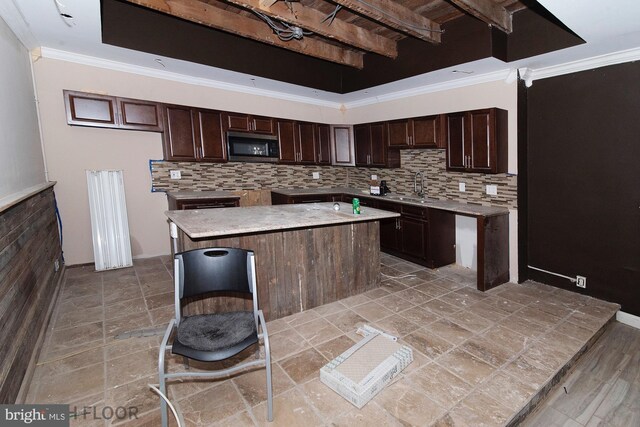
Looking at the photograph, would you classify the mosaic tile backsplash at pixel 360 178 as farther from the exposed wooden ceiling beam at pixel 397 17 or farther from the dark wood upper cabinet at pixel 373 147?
the exposed wooden ceiling beam at pixel 397 17

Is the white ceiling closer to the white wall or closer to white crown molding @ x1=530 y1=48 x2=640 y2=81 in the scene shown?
white crown molding @ x1=530 y1=48 x2=640 y2=81

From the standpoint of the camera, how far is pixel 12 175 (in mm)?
2500

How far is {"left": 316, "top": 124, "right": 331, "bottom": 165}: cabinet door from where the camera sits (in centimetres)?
579

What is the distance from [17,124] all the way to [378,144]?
14.4ft

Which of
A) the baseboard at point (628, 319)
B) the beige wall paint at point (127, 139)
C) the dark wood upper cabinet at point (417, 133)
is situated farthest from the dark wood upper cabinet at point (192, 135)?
the baseboard at point (628, 319)

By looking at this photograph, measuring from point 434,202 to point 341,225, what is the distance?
1.76m

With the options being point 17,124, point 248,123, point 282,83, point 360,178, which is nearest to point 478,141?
point 360,178

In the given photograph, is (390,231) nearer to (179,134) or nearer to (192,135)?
(192,135)

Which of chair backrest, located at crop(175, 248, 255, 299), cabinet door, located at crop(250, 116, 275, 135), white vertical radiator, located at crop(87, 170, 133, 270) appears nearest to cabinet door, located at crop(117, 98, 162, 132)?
white vertical radiator, located at crop(87, 170, 133, 270)

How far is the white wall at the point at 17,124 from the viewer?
2422 millimetres

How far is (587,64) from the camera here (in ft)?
10.5

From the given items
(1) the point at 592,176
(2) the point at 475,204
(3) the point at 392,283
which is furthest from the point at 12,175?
(1) the point at 592,176

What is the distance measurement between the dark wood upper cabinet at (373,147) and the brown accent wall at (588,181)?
1.94 m

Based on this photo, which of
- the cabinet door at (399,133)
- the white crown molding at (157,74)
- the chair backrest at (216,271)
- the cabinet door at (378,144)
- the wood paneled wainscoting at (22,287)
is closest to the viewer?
the wood paneled wainscoting at (22,287)
